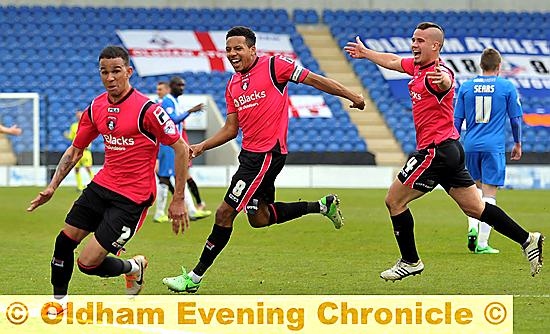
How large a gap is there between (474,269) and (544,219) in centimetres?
726

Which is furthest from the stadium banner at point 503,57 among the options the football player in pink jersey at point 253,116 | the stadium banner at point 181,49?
the football player in pink jersey at point 253,116

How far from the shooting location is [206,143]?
9.43 meters

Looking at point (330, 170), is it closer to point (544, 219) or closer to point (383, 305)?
point (544, 219)

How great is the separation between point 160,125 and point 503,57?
31.3 metres

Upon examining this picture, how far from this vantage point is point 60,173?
8.12 metres

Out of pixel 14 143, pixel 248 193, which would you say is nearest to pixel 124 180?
pixel 248 193

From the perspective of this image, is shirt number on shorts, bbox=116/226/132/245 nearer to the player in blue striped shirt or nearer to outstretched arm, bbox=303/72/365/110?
outstretched arm, bbox=303/72/365/110

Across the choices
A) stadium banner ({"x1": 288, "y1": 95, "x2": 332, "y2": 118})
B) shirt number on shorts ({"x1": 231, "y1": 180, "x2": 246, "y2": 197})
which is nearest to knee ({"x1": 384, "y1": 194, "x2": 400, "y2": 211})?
shirt number on shorts ({"x1": 231, "y1": 180, "x2": 246, "y2": 197})

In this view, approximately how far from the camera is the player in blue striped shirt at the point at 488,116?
38.9ft

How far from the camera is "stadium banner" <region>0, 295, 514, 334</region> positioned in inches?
274

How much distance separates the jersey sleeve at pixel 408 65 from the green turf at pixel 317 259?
6.05ft

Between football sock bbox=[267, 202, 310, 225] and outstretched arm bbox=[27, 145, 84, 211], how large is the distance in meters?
2.33

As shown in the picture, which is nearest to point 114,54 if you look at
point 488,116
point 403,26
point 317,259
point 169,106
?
point 317,259

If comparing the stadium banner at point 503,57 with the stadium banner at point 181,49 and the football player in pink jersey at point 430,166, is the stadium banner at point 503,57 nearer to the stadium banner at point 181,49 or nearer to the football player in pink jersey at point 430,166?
the stadium banner at point 181,49
